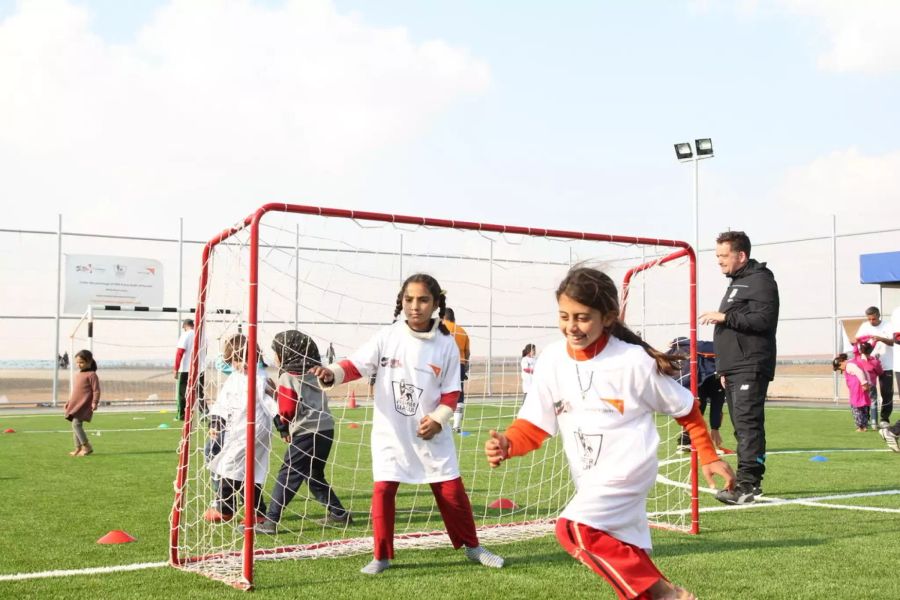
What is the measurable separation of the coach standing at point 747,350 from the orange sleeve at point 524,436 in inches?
146

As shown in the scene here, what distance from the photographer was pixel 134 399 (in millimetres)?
23781

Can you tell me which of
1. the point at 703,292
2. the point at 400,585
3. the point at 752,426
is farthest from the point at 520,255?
the point at 703,292

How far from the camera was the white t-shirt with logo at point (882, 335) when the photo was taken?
1487 cm

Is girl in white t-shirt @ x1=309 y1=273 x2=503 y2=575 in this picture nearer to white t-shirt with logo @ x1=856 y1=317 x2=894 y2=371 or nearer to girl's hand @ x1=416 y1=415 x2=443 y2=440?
girl's hand @ x1=416 y1=415 x2=443 y2=440

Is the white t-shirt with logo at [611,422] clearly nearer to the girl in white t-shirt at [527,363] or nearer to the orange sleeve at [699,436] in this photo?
the orange sleeve at [699,436]

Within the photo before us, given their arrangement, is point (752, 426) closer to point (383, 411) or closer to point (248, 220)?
point (383, 411)

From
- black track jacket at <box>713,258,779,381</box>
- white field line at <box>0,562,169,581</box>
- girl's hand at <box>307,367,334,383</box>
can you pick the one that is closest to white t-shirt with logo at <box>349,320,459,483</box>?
girl's hand at <box>307,367,334,383</box>

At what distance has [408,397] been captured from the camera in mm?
5055

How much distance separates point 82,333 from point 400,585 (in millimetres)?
19573

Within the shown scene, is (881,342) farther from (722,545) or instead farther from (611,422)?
(611,422)

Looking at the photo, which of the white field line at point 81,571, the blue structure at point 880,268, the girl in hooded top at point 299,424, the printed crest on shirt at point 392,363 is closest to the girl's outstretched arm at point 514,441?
the printed crest on shirt at point 392,363

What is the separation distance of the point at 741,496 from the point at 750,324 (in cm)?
133

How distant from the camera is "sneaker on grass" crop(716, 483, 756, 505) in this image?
690cm

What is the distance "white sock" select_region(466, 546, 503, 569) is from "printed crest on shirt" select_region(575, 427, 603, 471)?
1801 millimetres
